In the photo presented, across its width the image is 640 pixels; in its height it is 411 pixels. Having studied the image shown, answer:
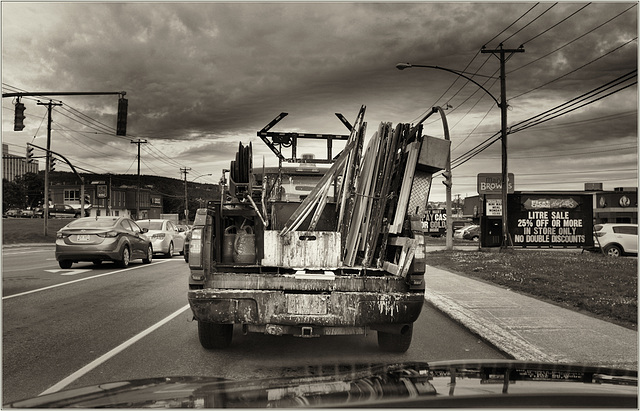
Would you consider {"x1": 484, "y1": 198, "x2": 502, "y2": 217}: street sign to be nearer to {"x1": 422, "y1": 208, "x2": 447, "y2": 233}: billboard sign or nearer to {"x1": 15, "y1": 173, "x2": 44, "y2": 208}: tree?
{"x1": 422, "y1": 208, "x2": 447, "y2": 233}: billboard sign

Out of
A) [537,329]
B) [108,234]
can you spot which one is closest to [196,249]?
[537,329]

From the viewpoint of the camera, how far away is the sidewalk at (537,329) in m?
5.89

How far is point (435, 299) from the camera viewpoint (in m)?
10.3

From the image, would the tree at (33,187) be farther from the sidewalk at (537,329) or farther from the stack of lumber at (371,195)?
the stack of lumber at (371,195)

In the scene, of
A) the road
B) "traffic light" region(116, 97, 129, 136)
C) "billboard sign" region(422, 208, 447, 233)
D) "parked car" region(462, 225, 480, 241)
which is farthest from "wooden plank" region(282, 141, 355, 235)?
"billboard sign" region(422, 208, 447, 233)

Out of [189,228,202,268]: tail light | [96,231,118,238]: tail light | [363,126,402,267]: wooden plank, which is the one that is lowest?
[96,231,118,238]: tail light

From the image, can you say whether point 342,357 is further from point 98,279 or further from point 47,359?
point 98,279

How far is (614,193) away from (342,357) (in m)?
73.1

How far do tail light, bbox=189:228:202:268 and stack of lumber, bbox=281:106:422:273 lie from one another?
92 cm

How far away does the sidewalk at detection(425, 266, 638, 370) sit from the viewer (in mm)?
5895

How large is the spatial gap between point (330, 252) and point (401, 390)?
3712 millimetres

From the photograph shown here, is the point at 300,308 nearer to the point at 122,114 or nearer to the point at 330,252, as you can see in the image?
the point at 330,252

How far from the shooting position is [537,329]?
7.35 m

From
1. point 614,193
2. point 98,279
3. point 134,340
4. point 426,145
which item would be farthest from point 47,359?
point 614,193
